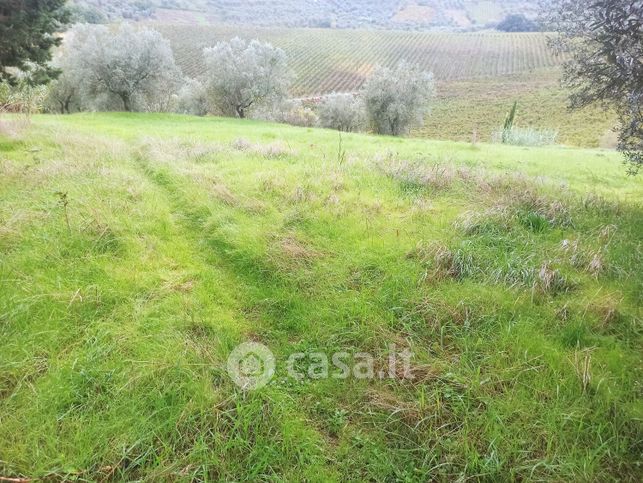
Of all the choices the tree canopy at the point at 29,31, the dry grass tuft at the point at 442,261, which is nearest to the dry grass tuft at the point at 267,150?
the tree canopy at the point at 29,31

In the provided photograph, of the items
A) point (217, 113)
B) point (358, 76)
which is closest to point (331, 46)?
point (358, 76)

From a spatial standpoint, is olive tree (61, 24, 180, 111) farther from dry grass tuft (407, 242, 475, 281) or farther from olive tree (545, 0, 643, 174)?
dry grass tuft (407, 242, 475, 281)

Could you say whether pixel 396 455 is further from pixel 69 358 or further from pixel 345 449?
pixel 69 358

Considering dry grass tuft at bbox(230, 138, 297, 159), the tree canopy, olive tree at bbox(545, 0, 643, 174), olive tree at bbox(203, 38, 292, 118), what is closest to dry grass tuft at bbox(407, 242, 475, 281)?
olive tree at bbox(545, 0, 643, 174)

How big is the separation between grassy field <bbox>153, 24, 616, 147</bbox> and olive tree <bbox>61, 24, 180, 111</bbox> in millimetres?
37396

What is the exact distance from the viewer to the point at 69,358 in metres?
3.98

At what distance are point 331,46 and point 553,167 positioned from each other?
11832 centimetres

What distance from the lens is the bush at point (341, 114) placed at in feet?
149

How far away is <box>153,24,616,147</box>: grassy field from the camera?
5872cm

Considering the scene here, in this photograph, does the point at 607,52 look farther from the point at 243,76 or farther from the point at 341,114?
the point at 341,114

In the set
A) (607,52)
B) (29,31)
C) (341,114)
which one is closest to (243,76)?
(341,114)

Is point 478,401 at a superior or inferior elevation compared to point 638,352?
inferior

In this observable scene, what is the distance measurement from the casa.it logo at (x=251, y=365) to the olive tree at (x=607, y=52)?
25.4ft

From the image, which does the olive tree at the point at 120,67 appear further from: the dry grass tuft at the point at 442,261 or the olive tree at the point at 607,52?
the dry grass tuft at the point at 442,261
